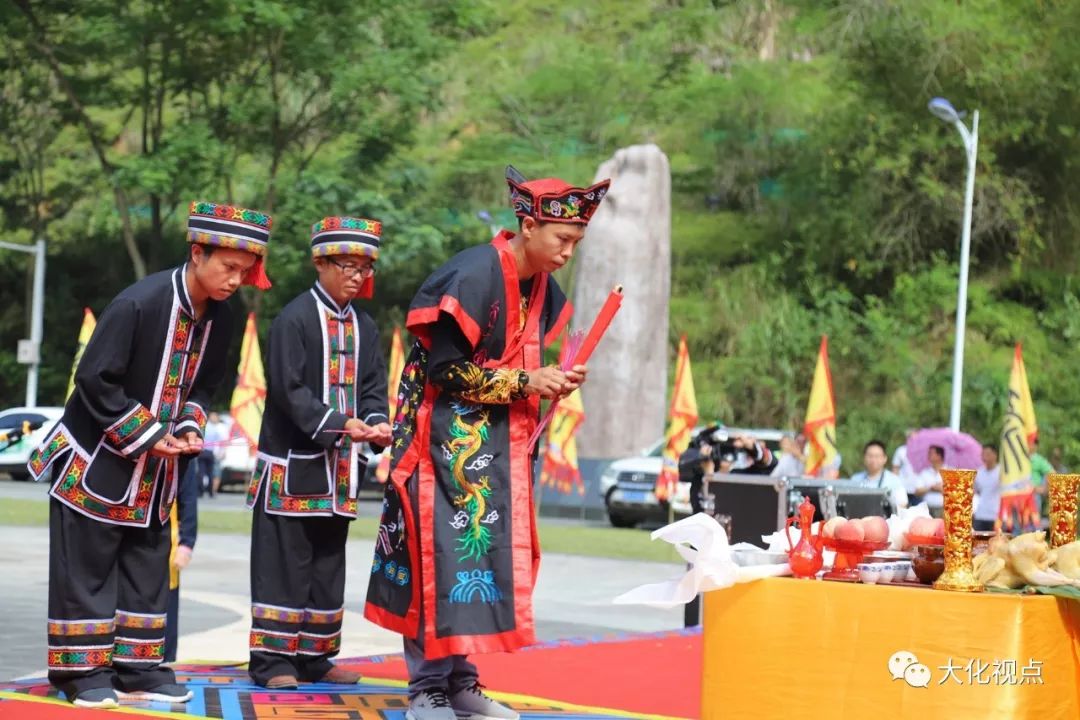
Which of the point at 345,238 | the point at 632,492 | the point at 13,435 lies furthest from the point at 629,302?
the point at 345,238

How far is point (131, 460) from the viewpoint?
611 cm

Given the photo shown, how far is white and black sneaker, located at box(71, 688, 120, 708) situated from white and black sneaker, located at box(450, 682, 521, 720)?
1.17m

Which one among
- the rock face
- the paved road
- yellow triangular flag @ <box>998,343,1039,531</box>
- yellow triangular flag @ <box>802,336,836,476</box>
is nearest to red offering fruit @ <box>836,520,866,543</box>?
the paved road

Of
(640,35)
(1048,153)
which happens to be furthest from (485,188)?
(1048,153)

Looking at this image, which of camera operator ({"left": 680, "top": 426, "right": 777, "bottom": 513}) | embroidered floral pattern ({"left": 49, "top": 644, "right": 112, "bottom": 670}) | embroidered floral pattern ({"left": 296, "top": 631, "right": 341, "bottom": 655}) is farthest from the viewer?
camera operator ({"left": 680, "top": 426, "right": 777, "bottom": 513})

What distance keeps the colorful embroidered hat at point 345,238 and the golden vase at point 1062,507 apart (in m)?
2.87

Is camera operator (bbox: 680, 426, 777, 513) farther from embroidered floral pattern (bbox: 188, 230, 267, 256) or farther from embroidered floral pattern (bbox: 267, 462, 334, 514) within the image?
embroidered floral pattern (bbox: 188, 230, 267, 256)

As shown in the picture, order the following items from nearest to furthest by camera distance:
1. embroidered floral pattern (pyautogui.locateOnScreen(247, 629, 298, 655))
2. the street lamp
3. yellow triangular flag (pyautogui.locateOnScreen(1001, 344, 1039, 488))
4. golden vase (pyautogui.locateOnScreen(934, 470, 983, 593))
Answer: golden vase (pyautogui.locateOnScreen(934, 470, 983, 593))
embroidered floral pattern (pyautogui.locateOnScreen(247, 629, 298, 655))
yellow triangular flag (pyautogui.locateOnScreen(1001, 344, 1039, 488))
the street lamp

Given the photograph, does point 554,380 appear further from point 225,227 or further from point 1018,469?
point 1018,469

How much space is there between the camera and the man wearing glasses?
6.66 m

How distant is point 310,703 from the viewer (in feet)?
20.5

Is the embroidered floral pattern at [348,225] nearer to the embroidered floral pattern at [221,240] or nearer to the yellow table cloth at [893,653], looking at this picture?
the embroidered floral pattern at [221,240]

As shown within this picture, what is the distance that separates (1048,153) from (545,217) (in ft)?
100.0

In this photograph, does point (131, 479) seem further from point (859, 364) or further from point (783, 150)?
point (783, 150)
